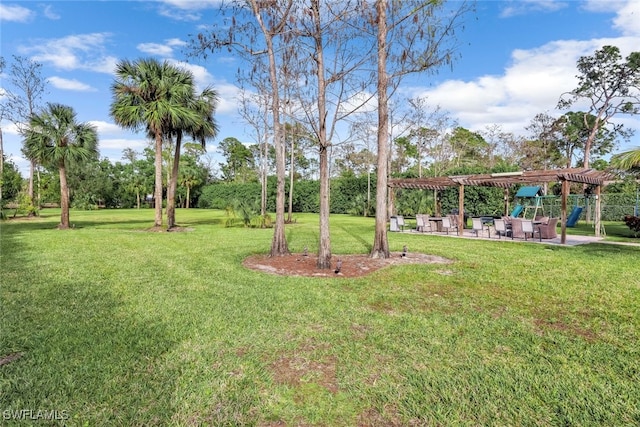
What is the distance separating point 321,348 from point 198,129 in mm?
13843

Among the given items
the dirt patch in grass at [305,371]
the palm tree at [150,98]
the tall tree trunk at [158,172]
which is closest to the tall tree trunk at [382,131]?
the dirt patch in grass at [305,371]

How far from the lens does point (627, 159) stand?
298 inches

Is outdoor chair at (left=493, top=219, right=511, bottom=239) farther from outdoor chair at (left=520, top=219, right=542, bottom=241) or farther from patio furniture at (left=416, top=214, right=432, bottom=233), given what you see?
patio furniture at (left=416, top=214, right=432, bottom=233)

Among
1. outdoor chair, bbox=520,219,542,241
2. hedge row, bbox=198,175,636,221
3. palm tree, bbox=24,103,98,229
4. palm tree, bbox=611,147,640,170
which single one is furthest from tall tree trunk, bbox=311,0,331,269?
palm tree, bbox=24,103,98,229

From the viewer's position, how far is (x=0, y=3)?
15.2ft

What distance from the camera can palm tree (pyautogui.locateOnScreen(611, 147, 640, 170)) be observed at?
7.40 m

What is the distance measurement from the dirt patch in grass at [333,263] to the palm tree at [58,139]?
10492 millimetres

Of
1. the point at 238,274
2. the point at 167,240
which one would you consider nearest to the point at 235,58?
the point at 238,274

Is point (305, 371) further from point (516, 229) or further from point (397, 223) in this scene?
point (397, 223)

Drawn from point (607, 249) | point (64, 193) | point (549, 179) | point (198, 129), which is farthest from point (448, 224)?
point (64, 193)

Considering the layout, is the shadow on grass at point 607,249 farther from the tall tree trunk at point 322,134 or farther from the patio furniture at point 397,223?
the tall tree trunk at point 322,134

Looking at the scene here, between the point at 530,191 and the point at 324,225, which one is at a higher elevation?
the point at 530,191

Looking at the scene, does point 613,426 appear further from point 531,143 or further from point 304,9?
point 531,143

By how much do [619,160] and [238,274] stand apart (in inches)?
349
